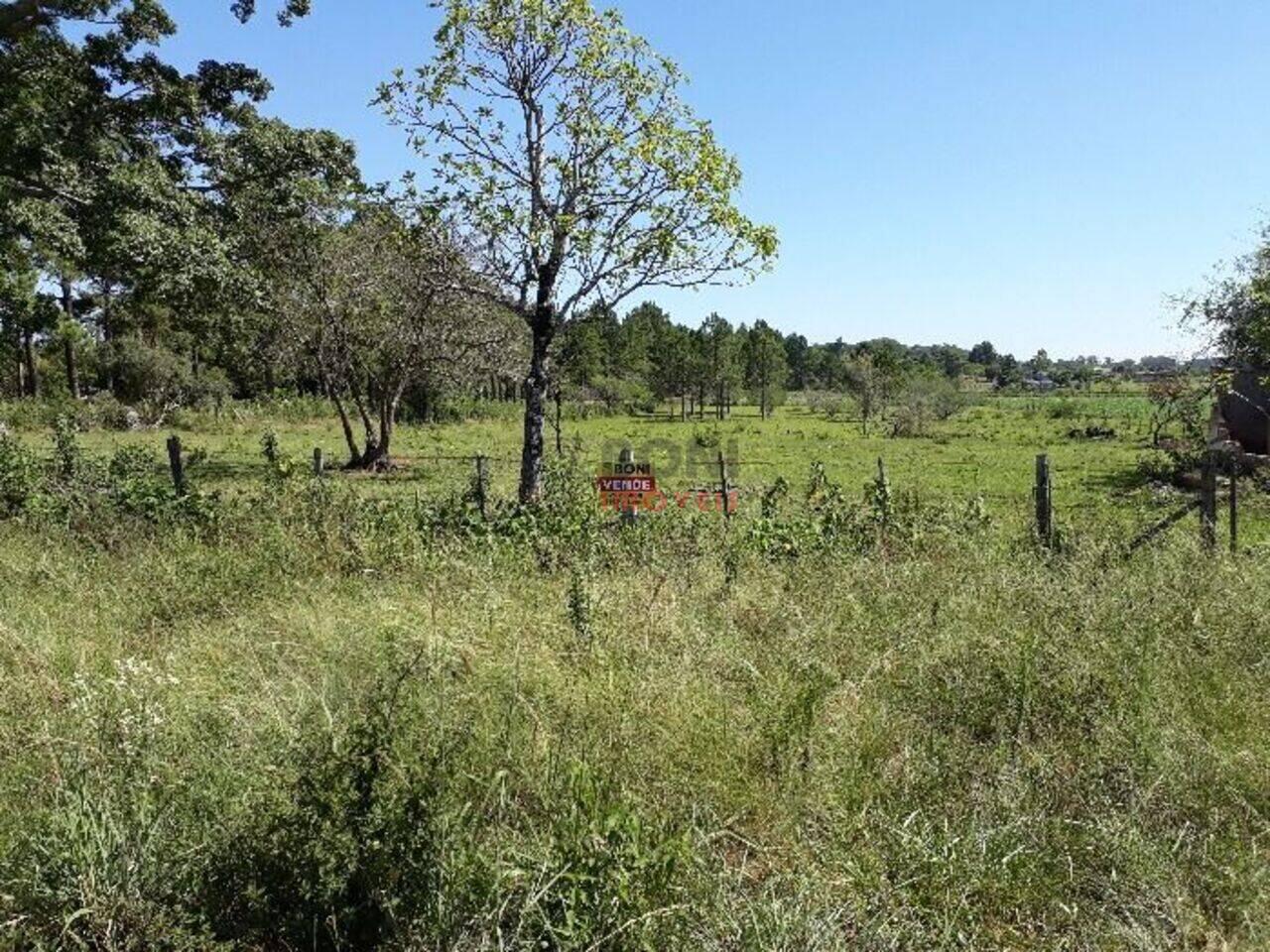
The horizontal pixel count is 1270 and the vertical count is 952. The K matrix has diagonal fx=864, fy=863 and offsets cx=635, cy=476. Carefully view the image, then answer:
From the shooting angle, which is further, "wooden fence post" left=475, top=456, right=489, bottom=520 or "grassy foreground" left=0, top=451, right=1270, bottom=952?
"wooden fence post" left=475, top=456, right=489, bottom=520

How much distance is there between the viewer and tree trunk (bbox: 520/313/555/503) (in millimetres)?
11977

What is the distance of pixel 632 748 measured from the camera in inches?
152

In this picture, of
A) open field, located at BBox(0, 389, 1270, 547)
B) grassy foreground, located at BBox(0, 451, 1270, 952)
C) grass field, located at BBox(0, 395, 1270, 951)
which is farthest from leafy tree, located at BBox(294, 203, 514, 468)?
grassy foreground, located at BBox(0, 451, 1270, 952)

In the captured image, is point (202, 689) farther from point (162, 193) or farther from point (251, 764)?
point (162, 193)

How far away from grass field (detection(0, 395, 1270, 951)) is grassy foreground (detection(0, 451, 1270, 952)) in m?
0.02

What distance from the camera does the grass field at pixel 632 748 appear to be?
2805mm

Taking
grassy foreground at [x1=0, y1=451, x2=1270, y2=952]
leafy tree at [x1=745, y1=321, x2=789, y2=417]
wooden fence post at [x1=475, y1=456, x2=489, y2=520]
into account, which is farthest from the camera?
leafy tree at [x1=745, y1=321, x2=789, y2=417]

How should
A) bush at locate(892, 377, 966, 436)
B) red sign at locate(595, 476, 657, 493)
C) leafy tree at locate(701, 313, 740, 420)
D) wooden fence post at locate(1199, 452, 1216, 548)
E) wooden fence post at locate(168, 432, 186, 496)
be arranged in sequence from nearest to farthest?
wooden fence post at locate(1199, 452, 1216, 548)
wooden fence post at locate(168, 432, 186, 496)
red sign at locate(595, 476, 657, 493)
bush at locate(892, 377, 966, 436)
leafy tree at locate(701, 313, 740, 420)

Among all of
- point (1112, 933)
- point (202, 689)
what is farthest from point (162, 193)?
point (1112, 933)

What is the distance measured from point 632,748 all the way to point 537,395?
8.58 metres

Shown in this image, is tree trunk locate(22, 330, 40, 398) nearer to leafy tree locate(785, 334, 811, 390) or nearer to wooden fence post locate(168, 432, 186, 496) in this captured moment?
wooden fence post locate(168, 432, 186, 496)

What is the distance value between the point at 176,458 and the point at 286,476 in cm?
160

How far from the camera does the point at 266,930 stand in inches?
110

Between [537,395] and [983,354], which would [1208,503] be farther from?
[983,354]
